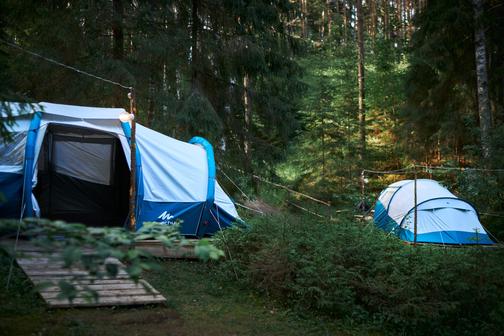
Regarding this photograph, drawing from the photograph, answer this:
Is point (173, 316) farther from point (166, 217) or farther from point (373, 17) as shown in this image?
point (373, 17)

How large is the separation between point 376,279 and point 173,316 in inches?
96.4

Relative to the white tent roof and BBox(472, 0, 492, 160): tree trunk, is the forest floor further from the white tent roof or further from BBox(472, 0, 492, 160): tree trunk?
BBox(472, 0, 492, 160): tree trunk

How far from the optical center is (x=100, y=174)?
946 centimetres

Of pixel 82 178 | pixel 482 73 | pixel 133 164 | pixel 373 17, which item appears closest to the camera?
pixel 133 164

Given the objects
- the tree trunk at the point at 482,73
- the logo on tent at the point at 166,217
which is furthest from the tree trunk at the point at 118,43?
the tree trunk at the point at 482,73

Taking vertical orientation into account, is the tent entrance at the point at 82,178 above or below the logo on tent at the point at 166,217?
above

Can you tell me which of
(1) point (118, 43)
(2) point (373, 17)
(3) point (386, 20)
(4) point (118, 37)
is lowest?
(1) point (118, 43)

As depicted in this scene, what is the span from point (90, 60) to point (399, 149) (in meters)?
11.8

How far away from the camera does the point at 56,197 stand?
9.16 m

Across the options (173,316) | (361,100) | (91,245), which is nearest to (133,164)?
(173,316)

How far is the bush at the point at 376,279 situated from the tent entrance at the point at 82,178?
12.5 feet

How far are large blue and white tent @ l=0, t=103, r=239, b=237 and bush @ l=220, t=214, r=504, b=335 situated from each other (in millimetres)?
2022

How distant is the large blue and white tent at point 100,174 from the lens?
723 cm

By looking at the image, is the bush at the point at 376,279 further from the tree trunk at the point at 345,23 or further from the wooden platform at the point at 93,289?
the tree trunk at the point at 345,23
